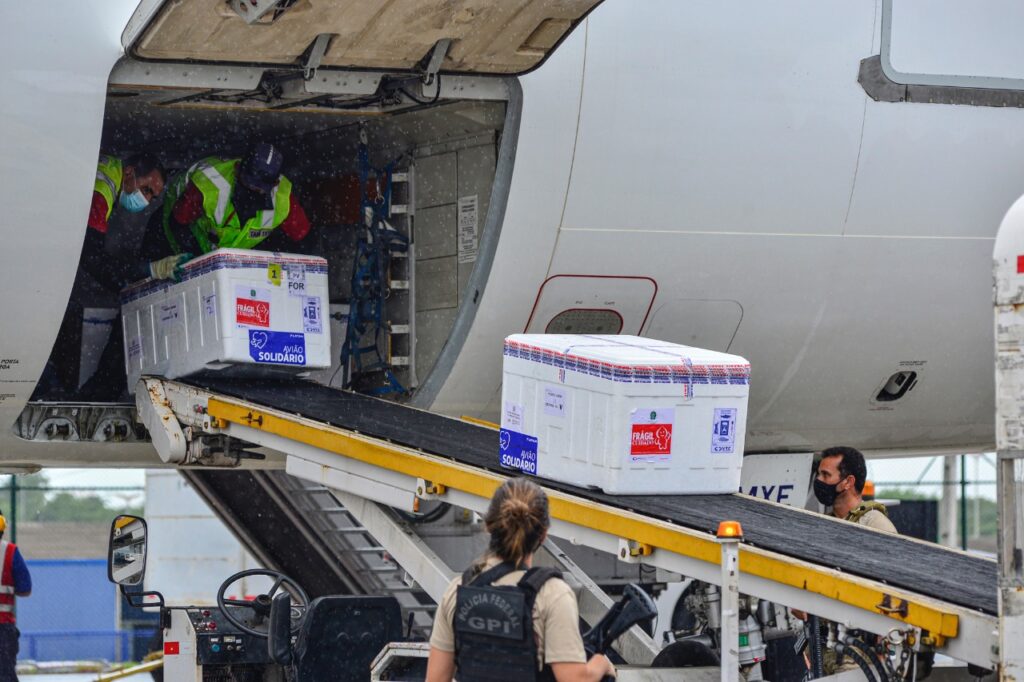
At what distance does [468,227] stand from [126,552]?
8.35ft

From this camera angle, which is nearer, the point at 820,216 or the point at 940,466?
the point at 820,216

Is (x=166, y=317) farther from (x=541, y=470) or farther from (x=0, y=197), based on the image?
(x=541, y=470)

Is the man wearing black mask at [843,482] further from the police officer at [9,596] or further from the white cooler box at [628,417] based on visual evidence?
the police officer at [9,596]

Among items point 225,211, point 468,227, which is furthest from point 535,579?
point 225,211

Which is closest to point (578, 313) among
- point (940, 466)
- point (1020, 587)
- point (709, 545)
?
point (709, 545)

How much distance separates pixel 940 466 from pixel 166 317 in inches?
719

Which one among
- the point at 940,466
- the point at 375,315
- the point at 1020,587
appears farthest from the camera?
the point at 940,466

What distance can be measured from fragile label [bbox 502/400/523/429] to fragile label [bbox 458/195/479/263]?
1796 millimetres

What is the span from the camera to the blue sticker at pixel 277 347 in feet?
27.6

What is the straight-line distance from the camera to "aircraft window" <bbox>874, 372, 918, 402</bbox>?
967cm

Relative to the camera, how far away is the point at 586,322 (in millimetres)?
8672

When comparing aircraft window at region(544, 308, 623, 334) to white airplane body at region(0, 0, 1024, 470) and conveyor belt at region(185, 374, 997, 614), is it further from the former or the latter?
→ conveyor belt at region(185, 374, 997, 614)

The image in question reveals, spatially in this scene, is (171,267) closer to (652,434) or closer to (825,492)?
(652,434)

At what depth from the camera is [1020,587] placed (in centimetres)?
483
